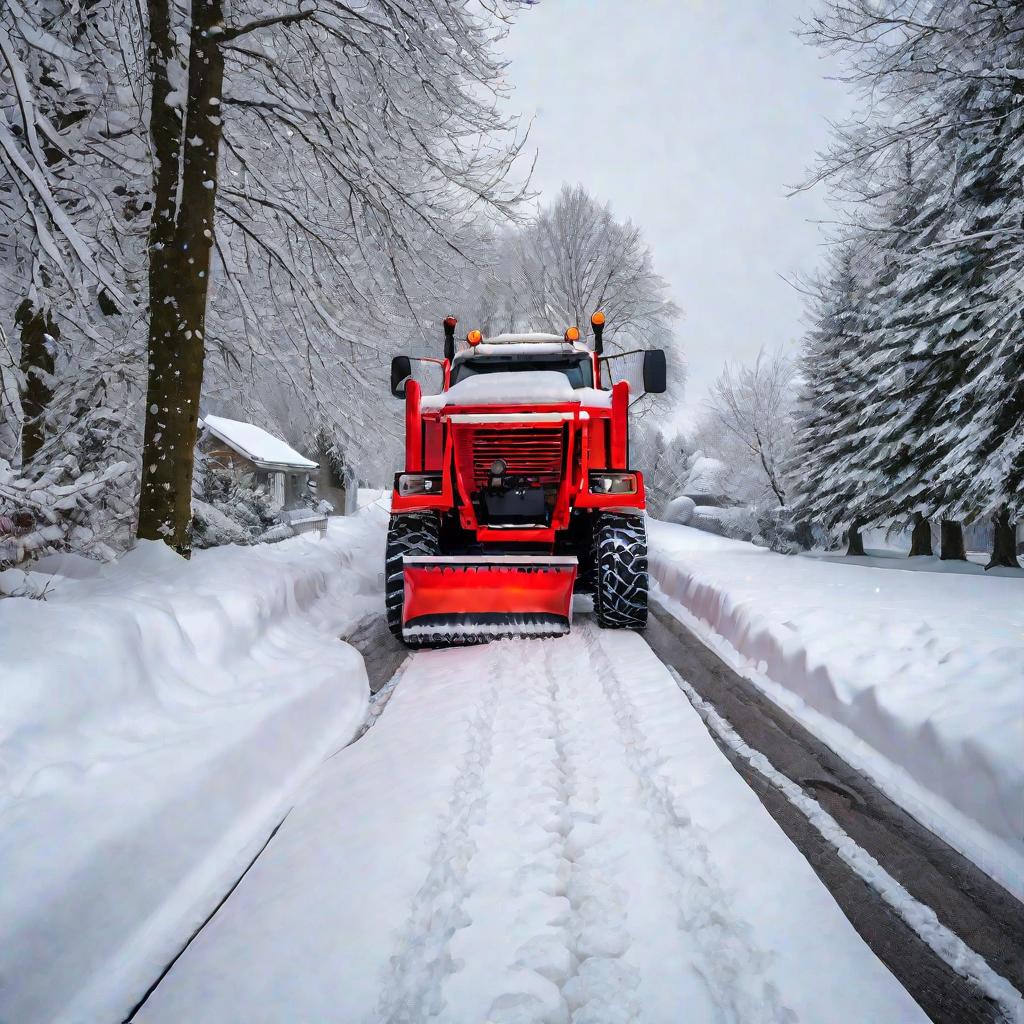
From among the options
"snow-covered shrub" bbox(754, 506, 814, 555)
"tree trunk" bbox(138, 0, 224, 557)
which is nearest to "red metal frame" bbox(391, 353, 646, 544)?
"tree trunk" bbox(138, 0, 224, 557)

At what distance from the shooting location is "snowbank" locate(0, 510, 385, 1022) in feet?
5.68

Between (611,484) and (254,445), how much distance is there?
1872cm

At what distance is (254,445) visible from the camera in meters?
21.5

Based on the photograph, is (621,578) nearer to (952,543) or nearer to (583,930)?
(583,930)

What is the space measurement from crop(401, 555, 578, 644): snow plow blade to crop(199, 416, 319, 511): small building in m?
15.2

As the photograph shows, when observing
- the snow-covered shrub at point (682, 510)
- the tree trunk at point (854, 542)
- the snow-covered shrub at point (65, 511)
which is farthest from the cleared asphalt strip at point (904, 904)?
the snow-covered shrub at point (682, 510)

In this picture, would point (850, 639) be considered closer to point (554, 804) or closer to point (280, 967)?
point (554, 804)

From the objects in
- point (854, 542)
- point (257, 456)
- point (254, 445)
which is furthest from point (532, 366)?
point (254, 445)

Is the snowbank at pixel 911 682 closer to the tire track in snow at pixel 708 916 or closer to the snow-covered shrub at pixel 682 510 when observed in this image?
the tire track in snow at pixel 708 916

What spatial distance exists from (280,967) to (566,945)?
808 millimetres

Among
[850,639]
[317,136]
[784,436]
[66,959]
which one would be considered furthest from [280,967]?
[784,436]

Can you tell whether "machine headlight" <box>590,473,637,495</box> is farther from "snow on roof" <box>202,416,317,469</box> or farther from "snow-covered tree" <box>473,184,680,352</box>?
"snow-covered tree" <box>473,184,680,352</box>

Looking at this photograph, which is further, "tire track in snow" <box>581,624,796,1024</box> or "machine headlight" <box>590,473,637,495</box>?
"machine headlight" <box>590,473,637,495</box>

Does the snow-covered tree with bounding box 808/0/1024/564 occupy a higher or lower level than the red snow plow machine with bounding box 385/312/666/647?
higher
